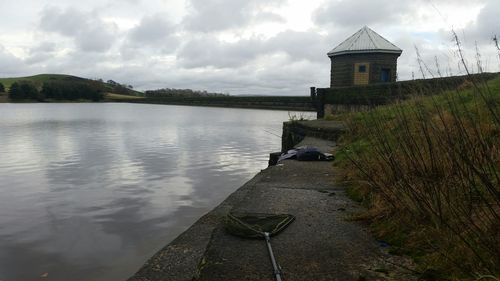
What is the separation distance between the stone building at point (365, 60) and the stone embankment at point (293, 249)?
86.9 ft

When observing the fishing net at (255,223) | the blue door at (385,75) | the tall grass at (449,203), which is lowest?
the fishing net at (255,223)

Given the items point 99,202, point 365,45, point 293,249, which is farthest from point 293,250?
point 365,45

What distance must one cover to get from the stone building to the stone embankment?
1043 inches

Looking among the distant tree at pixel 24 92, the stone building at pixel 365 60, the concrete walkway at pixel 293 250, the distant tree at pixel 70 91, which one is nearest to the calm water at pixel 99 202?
the concrete walkway at pixel 293 250

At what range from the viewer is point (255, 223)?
415 cm

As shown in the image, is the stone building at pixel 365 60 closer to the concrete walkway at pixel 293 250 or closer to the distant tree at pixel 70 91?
the concrete walkway at pixel 293 250

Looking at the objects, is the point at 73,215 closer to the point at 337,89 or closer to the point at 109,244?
the point at 109,244

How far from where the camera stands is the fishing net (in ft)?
12.7

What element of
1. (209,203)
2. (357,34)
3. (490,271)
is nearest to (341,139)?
(209,203)

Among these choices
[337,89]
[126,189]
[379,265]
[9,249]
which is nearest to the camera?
[379,265]

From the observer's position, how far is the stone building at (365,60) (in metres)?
30.3

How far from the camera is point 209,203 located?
9562 millimetres

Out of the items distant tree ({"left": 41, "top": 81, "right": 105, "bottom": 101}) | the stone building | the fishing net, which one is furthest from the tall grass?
distant tree ({"left": 41, "top": 81, "right": 105, "bottom": 101})

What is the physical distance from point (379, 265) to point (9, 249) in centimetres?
580
